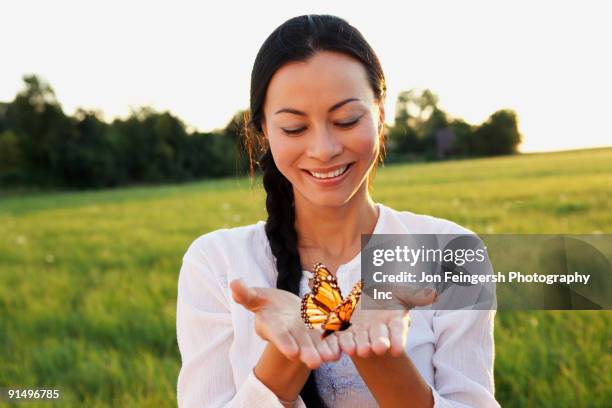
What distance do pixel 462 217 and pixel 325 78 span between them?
6.48 metres

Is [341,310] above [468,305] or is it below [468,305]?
above

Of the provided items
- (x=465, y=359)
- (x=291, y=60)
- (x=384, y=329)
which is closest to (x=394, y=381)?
(x=384, y=329)

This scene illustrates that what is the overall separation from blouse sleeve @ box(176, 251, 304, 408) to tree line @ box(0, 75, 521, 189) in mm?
37041

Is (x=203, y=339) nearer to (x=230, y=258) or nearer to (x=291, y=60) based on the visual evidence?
(x=230, y=258)

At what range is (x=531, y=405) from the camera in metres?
2.67

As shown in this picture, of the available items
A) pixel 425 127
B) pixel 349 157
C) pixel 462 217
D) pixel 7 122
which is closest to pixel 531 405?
pixel 349 157

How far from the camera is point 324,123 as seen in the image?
169 centimetres

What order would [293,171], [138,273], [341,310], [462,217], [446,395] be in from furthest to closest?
1. [462,217]
2. [138,273]
3. [293,171]
4. [446,395]
5. [341,310]

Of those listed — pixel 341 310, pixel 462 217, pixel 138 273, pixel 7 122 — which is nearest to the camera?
pixel 341 310

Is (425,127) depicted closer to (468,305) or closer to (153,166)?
(153,166)

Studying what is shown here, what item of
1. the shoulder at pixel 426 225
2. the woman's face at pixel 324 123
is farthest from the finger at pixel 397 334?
the shoulder at pixel 426 225

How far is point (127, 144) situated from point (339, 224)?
45568 millimetres

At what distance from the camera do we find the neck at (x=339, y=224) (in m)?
2.00

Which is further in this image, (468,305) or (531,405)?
(531,405)
